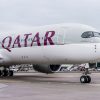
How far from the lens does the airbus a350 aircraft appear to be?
1642 cm

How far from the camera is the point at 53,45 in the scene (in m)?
17.7

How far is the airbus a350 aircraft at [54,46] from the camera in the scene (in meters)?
16.4

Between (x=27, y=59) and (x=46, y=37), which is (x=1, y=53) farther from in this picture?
(x=46, y=37)

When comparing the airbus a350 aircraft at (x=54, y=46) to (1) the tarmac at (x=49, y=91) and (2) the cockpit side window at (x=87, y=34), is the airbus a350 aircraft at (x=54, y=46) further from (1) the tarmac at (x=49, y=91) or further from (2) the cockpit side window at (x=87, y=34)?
(1) the tarmac at (x=49, y=91)

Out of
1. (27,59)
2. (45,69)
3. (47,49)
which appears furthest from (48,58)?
(45,69)

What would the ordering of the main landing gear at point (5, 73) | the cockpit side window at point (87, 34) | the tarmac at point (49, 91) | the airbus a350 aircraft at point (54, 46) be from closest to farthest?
1. the tarmac at point (49, 91)
2. the airbus a350 aircraft at point (54, 46)
3. the cockpit side window at point (87, 34)
4. the main landing gear at point (5, 73)

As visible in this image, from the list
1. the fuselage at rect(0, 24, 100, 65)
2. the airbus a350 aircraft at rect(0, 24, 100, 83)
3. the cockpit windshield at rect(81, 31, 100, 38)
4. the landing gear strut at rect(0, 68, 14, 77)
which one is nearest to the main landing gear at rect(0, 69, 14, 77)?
the landing gear strut at rect(0, 68, 14, 77)

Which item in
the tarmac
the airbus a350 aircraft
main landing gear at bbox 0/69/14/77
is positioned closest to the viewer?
the tarmac

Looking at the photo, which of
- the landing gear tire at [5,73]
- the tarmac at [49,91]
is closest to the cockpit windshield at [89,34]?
the tarmac at [49,91]

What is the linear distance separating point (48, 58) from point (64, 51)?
1.34 m

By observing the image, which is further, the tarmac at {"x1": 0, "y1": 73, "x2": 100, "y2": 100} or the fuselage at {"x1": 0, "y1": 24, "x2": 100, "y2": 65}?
the fuselage at {"x1": 0, "y1": 24, "x2": 100, "y2": 65}

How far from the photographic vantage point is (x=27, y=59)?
762 inches

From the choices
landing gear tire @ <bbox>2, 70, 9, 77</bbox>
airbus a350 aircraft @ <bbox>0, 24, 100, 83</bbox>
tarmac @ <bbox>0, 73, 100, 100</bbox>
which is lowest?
tarmac @ <bbox>0, 73, 100, 100</bbox>

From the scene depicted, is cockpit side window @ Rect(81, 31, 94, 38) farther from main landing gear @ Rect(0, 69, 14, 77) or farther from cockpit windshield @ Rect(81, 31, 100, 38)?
main landing gear @ Rect(0, 69, 14, 77)
